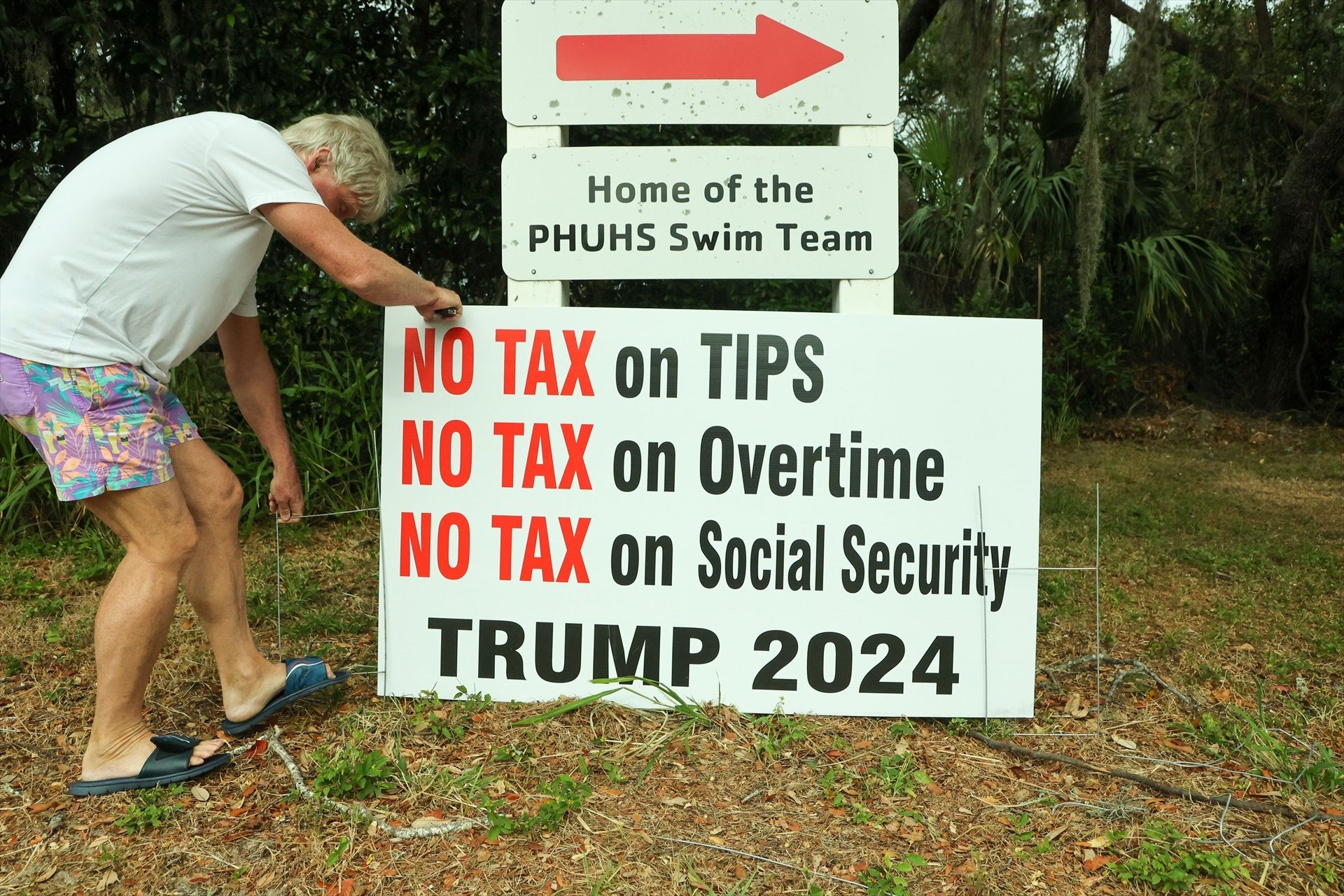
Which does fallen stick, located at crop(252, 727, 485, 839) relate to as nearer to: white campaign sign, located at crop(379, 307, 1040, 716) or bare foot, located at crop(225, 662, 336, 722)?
bare foot, located at crop(225, 662, 336, 722)

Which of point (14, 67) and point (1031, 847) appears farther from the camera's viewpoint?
point (14, 67)

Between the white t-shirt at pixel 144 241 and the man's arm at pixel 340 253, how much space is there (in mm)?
38

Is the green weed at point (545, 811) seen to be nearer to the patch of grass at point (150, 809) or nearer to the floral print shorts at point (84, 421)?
the patch of grass at point (150, 809)

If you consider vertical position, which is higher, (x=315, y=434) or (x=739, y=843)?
(x=315, y=434)

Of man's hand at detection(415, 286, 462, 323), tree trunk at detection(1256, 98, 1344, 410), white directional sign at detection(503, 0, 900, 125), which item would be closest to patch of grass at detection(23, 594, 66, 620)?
man's hand at detection(415, 286, 462, 323)

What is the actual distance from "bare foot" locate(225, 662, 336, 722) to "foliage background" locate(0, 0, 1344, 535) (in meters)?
2.36

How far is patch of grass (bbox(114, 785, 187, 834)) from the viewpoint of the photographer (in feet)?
7.72

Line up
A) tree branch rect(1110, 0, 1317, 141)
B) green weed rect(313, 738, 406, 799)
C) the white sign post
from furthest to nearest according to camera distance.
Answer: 1. tree branch rect(1110, 0, 1317, 141)
2. the white sign post
3. green weed rect(313, 738, 406, 799)

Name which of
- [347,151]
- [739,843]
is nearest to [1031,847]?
[739,843]

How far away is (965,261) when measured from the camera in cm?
721

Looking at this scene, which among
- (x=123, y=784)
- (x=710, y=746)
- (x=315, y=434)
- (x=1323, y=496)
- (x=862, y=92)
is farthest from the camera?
(x=1323, y=496)

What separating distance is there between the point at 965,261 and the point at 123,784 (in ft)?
20.2

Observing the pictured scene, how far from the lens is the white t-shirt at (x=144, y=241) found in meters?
2.30

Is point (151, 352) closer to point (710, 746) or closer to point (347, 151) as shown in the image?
point (347, 151)
